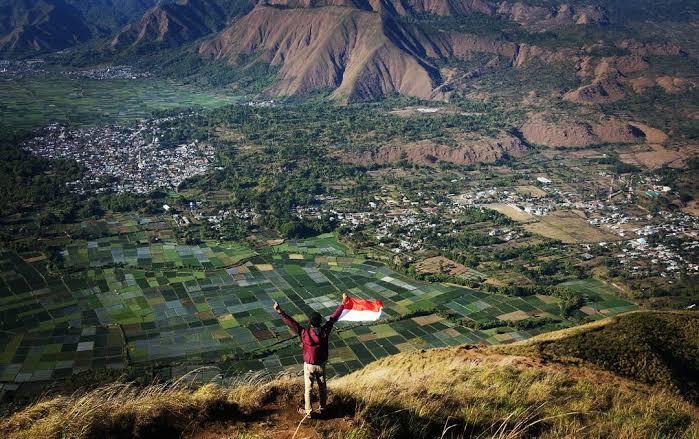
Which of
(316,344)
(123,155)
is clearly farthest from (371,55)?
(316,344)

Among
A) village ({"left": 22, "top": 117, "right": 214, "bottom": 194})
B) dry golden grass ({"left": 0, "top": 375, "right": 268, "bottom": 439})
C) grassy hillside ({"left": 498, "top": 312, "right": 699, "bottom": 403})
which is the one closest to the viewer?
dry golden grass ({"left": 0, "top": 375, "right": 268, "bottom": 439})

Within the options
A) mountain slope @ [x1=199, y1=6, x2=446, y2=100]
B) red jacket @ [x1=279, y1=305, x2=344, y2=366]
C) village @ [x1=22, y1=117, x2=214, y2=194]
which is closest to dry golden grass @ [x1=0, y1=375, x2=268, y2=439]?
red jacket @ [x1=279, y1=305, x2=344, y2=366]

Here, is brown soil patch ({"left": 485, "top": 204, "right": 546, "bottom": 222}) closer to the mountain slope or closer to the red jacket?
the red jacket

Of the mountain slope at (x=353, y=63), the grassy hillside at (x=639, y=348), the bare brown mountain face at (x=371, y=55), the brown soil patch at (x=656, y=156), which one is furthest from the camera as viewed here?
the bare brown mountain face at (x=371, y=55)

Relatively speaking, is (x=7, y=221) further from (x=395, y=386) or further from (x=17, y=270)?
(x=395, y=386)

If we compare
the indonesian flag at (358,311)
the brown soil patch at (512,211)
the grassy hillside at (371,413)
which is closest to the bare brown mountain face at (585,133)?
the brown soil patch at (512,211)

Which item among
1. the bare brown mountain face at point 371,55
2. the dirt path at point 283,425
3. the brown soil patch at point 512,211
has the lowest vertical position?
the brown soil patch at point 512,211

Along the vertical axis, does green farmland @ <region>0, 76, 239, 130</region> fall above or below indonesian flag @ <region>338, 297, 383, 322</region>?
below

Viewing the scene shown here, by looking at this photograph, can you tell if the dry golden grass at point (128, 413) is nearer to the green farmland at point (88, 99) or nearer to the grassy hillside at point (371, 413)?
the grassy hillside at point (371, 413)
